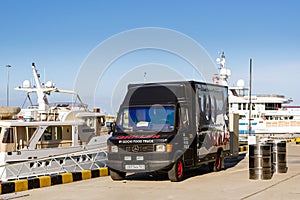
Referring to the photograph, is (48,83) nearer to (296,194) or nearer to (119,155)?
(119,155)

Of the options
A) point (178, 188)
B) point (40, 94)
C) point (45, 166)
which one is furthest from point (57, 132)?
point (178, 188)

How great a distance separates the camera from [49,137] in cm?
2633

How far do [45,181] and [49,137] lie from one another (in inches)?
468

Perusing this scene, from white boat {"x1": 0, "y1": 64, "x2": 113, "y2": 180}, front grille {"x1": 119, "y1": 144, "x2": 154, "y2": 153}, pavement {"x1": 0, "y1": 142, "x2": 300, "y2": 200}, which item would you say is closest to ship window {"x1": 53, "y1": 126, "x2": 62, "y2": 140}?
white boat {"x1": 0, "y1": 64, "x2": 113, "y2": 180}

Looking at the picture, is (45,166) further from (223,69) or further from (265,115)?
(265,115)

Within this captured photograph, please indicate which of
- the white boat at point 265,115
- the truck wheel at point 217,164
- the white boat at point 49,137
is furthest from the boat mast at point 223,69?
the truck wheel at point 217,164

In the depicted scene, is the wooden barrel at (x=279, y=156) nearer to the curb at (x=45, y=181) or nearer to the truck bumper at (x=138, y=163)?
the truck bumper at (x=138, y=163)

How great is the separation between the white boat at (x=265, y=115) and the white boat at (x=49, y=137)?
35.9 m

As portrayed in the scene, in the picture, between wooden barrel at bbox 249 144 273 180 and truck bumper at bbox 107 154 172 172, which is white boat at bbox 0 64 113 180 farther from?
wooden barrel at bbox 249 144 273 180

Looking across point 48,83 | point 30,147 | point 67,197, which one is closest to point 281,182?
point 67,197

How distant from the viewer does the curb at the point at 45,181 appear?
13180 mm

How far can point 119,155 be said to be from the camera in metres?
15.0

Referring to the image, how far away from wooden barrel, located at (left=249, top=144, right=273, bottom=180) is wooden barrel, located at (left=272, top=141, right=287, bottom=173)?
1726 mm

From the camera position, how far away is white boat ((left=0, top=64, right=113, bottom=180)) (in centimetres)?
2208
